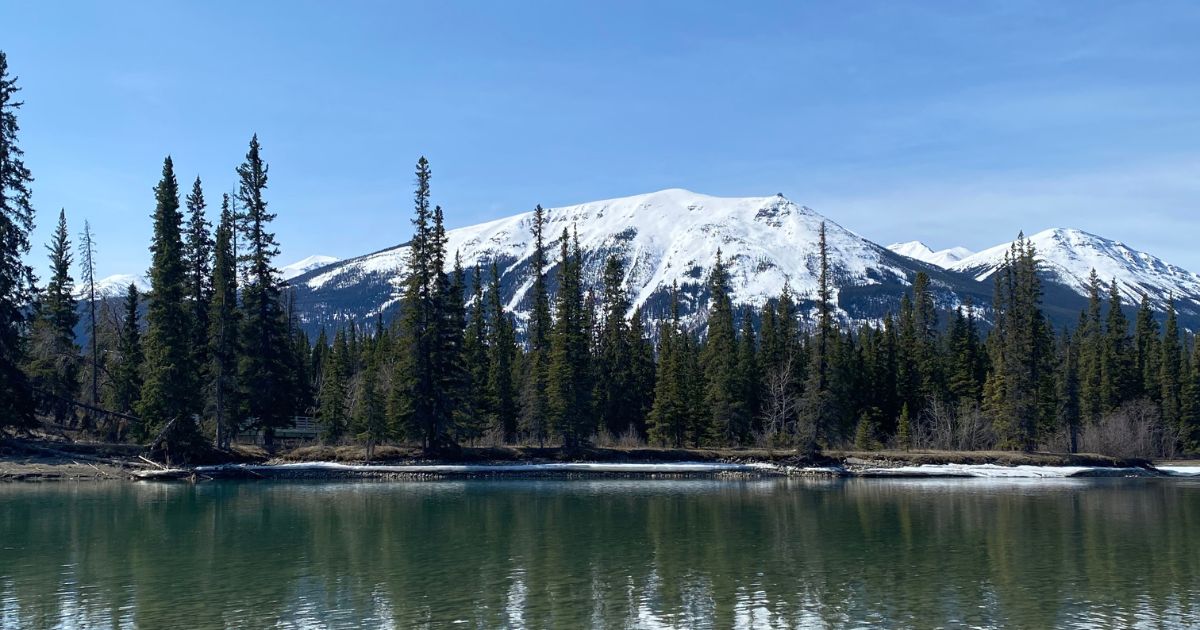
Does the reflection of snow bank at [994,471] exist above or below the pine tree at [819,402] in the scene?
below

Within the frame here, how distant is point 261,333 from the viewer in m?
64.0

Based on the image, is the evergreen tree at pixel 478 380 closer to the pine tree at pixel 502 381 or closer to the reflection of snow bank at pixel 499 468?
the pine tree at pixel 502 381

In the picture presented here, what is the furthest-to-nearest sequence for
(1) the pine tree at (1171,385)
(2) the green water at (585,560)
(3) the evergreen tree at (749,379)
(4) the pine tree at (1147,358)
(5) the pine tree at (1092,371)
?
(4) the pine tree at (1147,358), (5) the pine tree at (1092,371), (1) the pine tree at (1171,385), (3) the evergreen tree at (749,379), (2) the green water at (585,560)

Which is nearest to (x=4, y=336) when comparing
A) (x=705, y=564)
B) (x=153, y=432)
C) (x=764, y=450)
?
(x=153, y=432)

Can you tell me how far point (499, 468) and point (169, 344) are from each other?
21.2 m

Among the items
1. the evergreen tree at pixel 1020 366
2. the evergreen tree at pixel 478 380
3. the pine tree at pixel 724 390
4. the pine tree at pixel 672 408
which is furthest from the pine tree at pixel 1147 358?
the evergreen tree at pixel 478 380

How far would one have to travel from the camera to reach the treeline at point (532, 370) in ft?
197

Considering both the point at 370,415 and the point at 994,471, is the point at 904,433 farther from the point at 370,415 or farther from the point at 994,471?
the point at 370,415

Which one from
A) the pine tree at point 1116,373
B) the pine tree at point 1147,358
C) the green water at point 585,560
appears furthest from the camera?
the pine tree at point 1147,358

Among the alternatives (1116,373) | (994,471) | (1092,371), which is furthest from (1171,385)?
(994,471)

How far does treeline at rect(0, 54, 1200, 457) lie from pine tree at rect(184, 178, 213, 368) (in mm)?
150

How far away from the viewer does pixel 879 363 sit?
86875 millimetres

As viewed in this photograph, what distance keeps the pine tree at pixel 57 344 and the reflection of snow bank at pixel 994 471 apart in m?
51.6

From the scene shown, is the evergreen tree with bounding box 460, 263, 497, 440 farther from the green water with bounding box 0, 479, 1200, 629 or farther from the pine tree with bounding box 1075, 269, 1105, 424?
the pine tree with bounding box 1075, 269, 1105, 424
